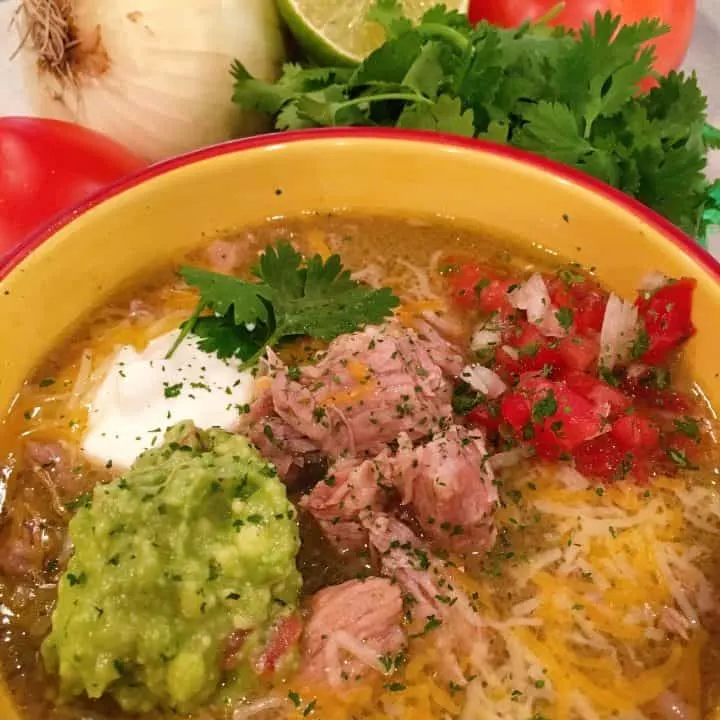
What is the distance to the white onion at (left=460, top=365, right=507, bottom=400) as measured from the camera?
7.38 feet

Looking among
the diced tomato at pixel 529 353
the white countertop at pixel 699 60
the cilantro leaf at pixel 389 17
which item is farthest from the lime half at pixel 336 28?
the white countertop at pixel 699 60

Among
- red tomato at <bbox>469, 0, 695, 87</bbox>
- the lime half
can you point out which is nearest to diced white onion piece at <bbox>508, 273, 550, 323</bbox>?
the lime half

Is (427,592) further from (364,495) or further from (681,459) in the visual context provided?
(681,459)

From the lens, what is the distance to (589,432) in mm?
2113

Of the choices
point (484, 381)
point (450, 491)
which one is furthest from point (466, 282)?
point (450, 491)

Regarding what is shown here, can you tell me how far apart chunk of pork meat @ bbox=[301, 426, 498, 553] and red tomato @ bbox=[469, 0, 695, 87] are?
231cm

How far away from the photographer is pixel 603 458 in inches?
84.8

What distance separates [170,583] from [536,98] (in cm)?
203

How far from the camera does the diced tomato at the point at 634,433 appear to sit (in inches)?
84.1

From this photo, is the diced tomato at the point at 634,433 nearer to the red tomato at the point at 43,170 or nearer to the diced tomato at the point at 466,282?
the diced tomato at the point at 466,282

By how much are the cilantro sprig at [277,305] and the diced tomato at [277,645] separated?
852mm

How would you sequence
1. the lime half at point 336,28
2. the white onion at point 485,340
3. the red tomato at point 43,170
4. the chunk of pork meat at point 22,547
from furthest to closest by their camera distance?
the lime half at point 336,28 < the red tomato at point 43,170 < the white onion at point 485,340 < the chunk of pork meat at point 22,547

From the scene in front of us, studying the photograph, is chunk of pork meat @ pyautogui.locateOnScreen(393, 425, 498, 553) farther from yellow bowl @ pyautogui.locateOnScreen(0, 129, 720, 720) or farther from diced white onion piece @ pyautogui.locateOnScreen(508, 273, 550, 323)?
yellow bowl @ pyautogui.locateOnScreen(0, 129, 720, 720)

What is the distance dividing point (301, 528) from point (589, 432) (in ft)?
2.55
